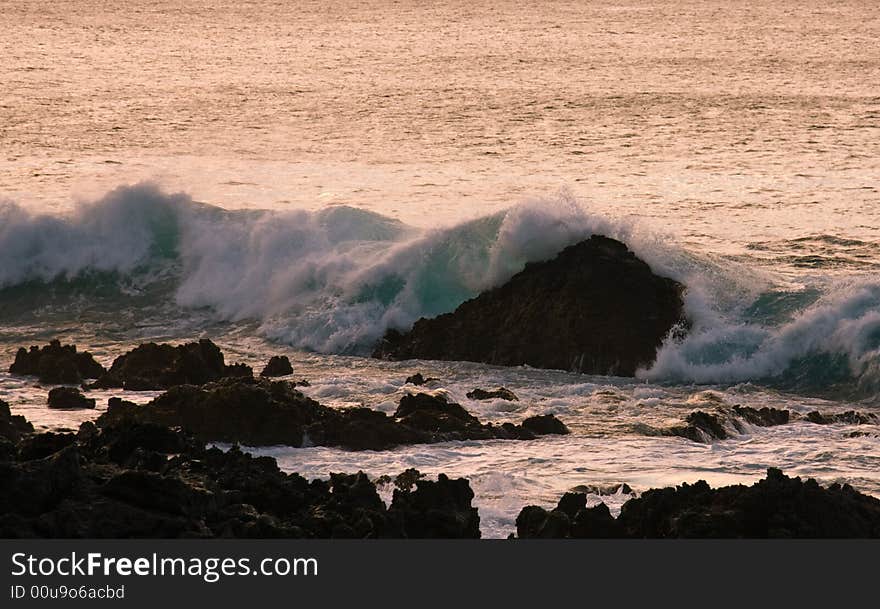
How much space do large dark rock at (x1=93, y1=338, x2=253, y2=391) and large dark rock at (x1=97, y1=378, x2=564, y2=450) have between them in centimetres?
223

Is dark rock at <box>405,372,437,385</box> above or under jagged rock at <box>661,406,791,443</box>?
above

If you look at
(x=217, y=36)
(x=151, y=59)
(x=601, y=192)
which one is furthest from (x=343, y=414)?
(x=217, y=36)

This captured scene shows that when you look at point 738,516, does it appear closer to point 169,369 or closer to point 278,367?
point 169,369

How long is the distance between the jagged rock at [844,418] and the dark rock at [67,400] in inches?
313

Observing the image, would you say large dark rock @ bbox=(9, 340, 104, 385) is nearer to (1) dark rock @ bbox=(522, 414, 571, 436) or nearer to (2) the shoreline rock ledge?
(2) the shoreline rock ledge

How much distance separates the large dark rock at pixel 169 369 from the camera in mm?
21766

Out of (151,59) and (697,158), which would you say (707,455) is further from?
(151,59)

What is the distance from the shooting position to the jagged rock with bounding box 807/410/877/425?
67.2ft

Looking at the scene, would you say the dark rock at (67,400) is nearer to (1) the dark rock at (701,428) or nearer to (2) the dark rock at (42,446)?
(2) the dark rock at (42,446)

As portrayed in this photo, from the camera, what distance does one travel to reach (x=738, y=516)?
13758mm

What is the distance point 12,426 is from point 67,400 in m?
2.75

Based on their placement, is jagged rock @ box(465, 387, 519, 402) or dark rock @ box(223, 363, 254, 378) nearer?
jagged rock @ box(465, 387, 519, 402)

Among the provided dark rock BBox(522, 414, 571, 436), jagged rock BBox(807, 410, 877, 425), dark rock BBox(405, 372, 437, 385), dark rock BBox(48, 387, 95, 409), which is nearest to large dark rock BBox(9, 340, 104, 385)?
dark rock BBox(48, 387, 95, 409)

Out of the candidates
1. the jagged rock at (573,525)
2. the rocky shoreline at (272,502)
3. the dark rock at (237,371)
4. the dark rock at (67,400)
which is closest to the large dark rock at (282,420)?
the dark rock at (67,400)
